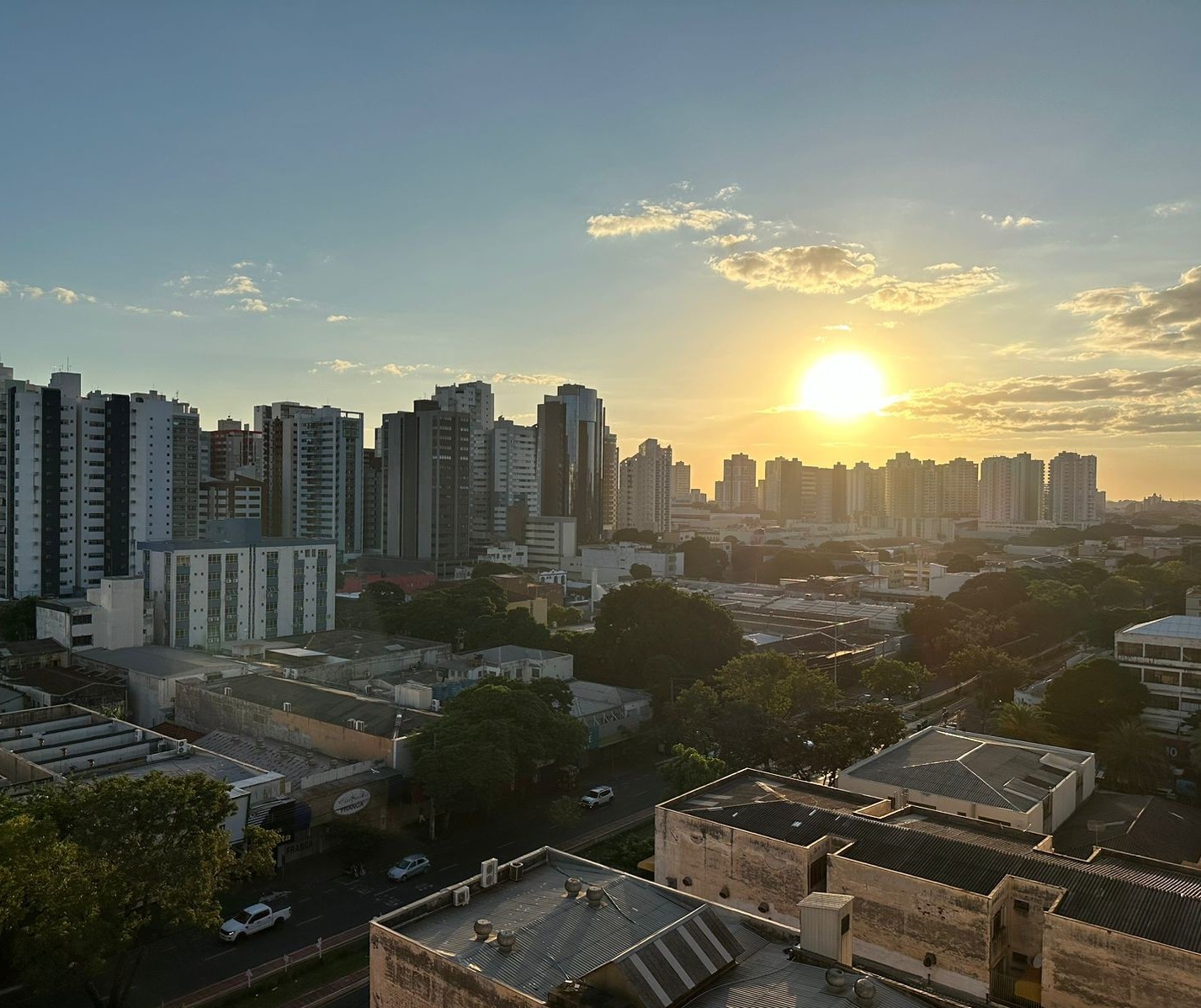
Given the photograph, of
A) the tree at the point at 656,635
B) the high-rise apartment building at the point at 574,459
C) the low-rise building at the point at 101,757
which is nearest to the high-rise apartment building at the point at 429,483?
the high-rise apartment building at the point at 574,459

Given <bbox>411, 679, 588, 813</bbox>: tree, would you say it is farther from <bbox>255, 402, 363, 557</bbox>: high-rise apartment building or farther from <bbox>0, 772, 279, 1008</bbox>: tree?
<bbox>255, 402, 363, 557</bbox>: high-rise apartment building

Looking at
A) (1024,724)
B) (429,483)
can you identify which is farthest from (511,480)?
(1024,724)

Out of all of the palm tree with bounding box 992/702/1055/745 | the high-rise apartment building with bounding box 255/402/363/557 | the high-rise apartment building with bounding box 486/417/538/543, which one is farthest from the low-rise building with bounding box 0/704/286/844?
the high-rise apartment building with bounding box 486/417/538/543

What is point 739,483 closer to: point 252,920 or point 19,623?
point 19,623

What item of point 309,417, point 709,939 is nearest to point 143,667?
point 709,939

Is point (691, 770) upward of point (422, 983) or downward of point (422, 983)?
downward

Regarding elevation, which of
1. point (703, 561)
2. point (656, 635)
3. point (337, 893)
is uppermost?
point (656, 635)

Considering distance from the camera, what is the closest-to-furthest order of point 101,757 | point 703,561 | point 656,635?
point 101,757, point 656,635, point 703,561
